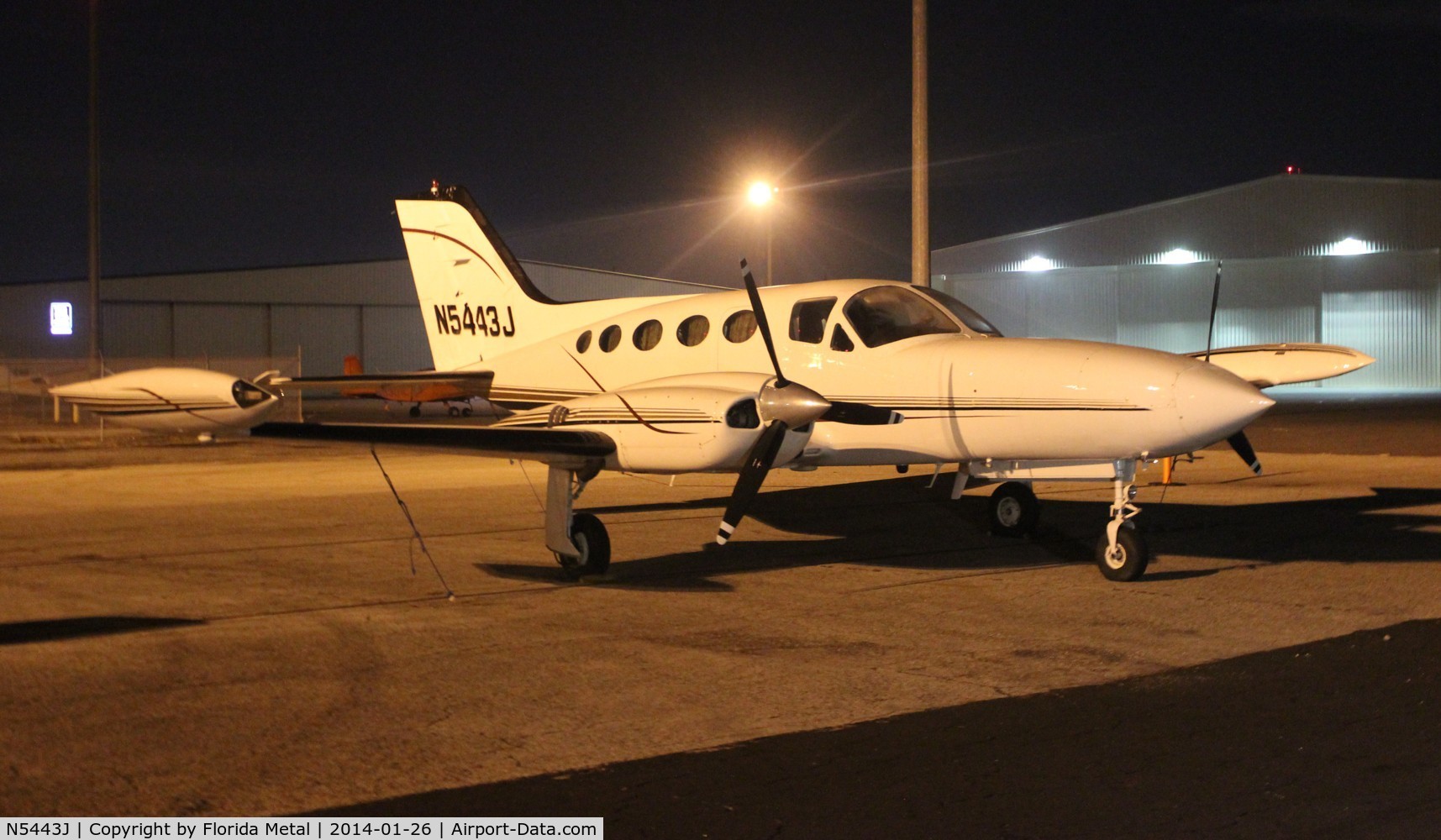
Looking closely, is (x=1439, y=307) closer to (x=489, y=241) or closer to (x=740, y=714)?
(x=489, y=241)

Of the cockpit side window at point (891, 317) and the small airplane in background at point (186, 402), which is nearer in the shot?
the small airplane in background at point (186, 402)

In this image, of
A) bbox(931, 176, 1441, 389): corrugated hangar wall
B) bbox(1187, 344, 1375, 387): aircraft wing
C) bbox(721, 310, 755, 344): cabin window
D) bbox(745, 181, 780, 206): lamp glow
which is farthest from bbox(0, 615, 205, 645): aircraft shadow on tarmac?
bbox(931, 176, 1441, 389): corrugated hangar wall

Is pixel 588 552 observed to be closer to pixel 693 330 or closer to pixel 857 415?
pixel 857 415

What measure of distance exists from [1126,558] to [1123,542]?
139 millimetres

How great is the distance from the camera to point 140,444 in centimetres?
2906

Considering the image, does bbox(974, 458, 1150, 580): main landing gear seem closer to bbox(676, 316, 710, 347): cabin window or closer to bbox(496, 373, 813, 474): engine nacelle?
bbox(496, 373, 813, 474): engine nacelle

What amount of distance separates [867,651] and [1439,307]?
58.6m

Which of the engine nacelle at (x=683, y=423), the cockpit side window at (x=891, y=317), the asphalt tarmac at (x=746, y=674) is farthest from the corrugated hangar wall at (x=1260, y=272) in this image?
the engine nacelle at (x=683, y=423)

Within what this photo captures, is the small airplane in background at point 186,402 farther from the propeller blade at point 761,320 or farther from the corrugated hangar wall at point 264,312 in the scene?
the corrugated hangar wall at point 264,312

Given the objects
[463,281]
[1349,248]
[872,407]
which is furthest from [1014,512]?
[1349,248]

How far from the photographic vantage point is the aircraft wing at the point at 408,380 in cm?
1548

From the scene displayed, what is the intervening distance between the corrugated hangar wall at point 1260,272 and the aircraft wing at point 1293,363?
1860 inches

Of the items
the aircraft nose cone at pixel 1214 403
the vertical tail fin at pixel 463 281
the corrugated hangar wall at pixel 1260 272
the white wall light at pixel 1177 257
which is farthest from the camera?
the white wall light at pixel 1177 257

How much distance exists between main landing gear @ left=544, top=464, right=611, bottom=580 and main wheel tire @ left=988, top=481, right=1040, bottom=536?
15.5ft
